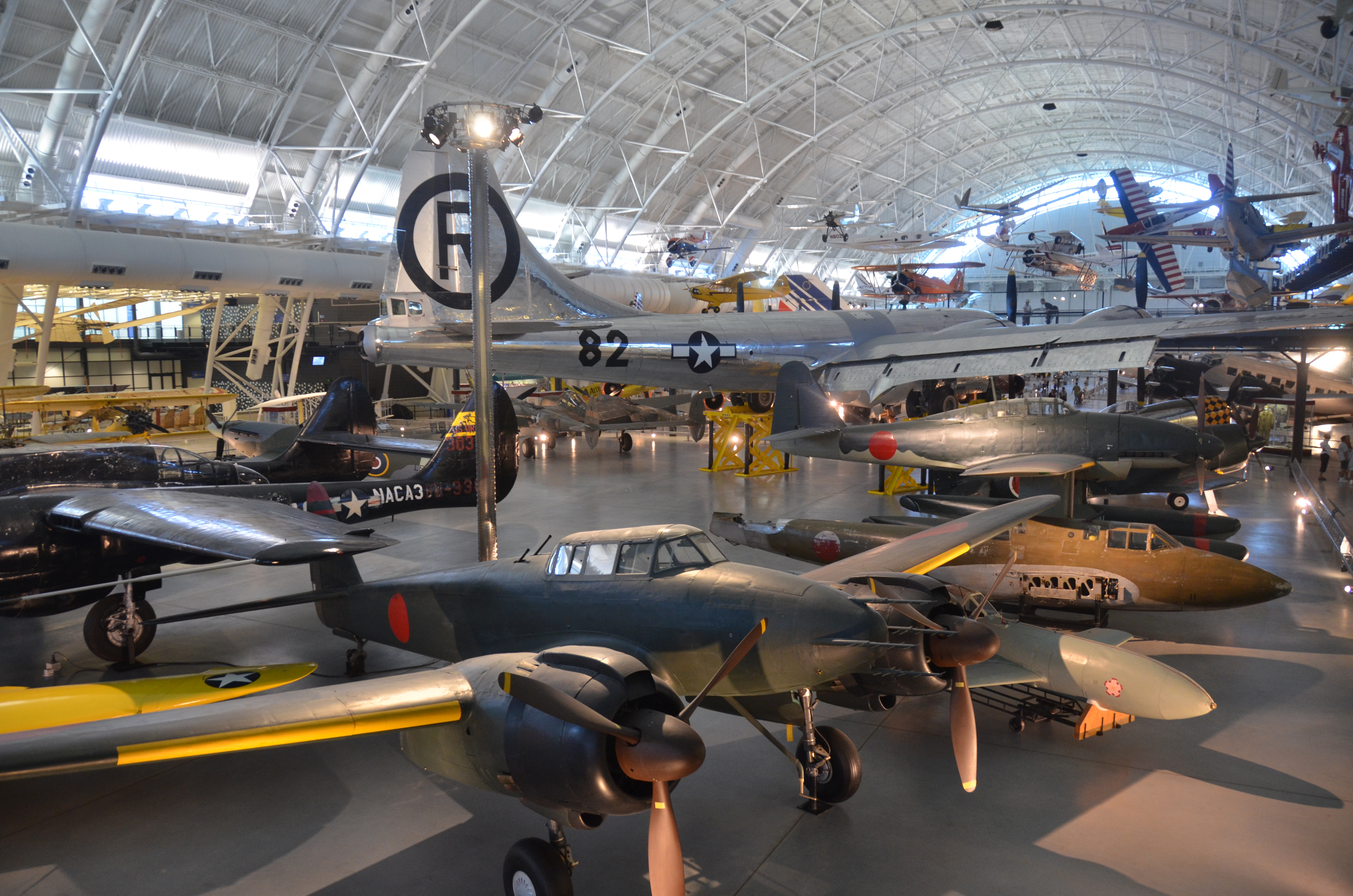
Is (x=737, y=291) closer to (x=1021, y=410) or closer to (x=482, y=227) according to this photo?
(x=1021, y=410)

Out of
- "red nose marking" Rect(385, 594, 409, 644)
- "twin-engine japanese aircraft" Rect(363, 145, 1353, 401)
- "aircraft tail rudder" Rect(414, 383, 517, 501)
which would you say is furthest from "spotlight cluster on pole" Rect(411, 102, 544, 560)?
"twin-engine japanese aircraft" Rect(363, 145, 1353, 401)

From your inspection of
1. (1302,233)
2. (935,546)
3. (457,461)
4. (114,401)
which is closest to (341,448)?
(457,461)

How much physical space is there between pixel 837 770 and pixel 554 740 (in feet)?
7.89

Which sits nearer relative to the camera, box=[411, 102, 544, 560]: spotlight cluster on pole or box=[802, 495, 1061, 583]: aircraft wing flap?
box=[802, 495, 1061, 583]: aircraft wing flap

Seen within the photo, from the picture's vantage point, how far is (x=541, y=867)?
4.19 metres

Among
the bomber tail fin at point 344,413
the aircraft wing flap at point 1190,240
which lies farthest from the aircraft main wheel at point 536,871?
the aircraft wing flap at point 1190,240

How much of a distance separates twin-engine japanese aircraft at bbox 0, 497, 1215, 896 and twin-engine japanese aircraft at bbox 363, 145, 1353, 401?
22.4 feet

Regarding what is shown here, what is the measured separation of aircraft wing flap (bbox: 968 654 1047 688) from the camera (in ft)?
19.2

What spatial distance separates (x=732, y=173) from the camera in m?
46.2

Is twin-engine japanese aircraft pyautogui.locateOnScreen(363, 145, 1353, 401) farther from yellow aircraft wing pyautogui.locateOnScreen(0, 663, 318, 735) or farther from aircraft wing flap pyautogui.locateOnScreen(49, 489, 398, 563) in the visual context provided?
yellow aircraft wing pyautogui.locateOnScreen(0, 663, 318, 735)

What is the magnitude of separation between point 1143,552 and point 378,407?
34.1 metres

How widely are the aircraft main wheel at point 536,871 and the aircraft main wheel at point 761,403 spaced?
1624 cm

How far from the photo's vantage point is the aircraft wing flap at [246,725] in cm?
347

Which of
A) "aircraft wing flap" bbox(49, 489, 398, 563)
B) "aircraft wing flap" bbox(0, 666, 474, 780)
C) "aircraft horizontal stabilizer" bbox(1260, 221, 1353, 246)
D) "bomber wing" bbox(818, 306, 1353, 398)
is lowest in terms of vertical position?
"aircraft wing flap" bbox(0, 666, 474, 780)
